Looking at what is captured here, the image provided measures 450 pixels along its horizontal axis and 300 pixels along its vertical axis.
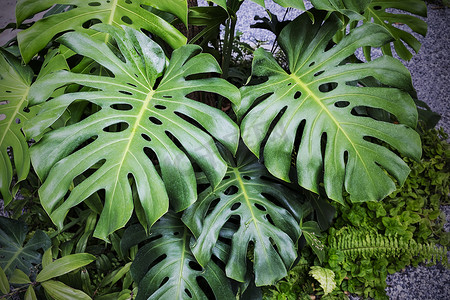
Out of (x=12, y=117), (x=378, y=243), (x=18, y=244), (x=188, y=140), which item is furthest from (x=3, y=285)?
(x=378, y=243)

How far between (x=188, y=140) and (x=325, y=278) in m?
0.81

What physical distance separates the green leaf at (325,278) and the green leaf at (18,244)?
1036mm

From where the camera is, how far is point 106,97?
0.98 metres

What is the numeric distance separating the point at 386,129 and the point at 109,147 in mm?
797

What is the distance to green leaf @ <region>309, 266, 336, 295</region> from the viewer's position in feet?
4.31

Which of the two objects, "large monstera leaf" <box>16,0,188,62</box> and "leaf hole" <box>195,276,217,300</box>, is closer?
"large monstera leaf" <box>16,0,188,62</box>

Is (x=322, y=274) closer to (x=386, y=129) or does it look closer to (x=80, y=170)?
(x=386, y=129)

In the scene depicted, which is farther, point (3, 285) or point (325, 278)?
point (325, 278)

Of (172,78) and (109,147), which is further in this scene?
(172,78)

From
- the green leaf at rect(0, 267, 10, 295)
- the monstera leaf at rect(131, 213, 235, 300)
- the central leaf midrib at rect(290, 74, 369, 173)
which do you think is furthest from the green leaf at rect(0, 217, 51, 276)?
the central leaf midrib at rect(290, 74, 369, 173)

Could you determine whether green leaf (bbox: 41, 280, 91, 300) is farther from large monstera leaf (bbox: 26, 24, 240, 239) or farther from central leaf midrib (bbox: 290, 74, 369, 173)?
central leaf midrib (bbox: 290, 74, 369, 173)

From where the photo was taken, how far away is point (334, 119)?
3.49 feet

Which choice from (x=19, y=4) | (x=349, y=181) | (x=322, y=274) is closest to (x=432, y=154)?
(x=322, y=274)

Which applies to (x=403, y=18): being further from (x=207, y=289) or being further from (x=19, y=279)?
(x=19, y=279)
